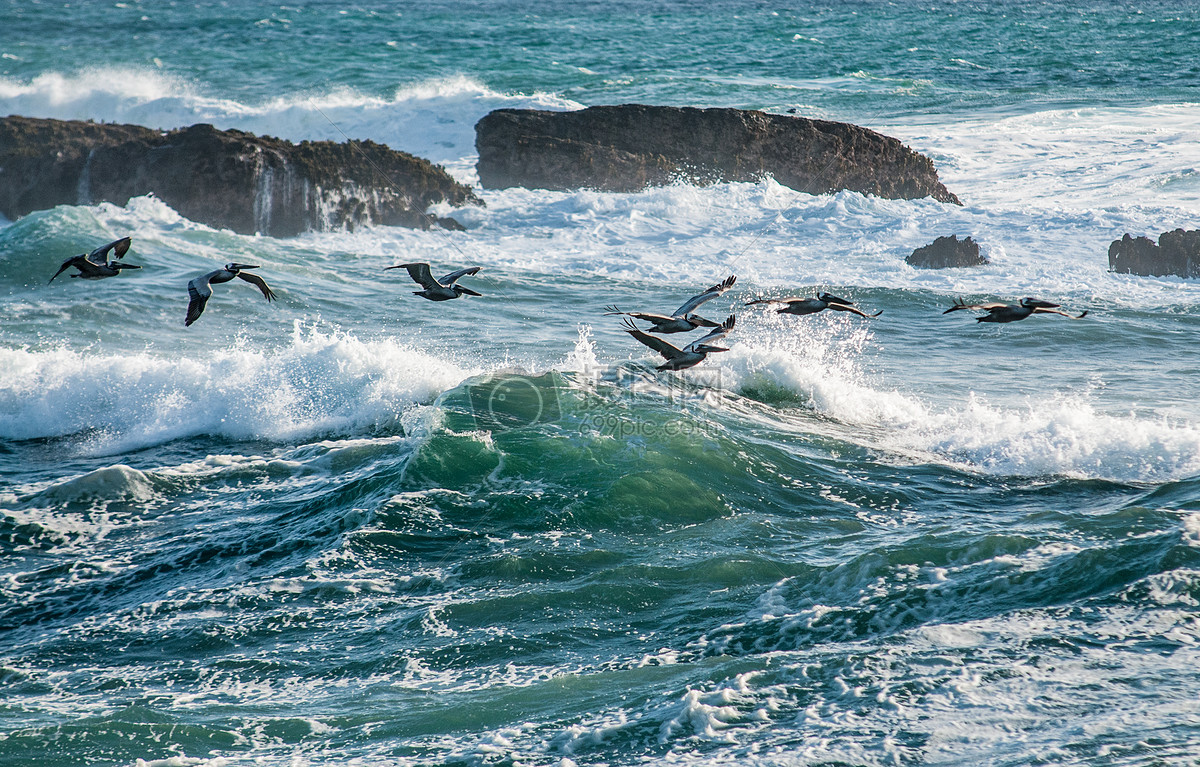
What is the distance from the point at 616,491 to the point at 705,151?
1479 centimetres

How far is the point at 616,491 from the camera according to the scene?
7.59 m

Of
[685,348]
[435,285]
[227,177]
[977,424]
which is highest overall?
[227,177]

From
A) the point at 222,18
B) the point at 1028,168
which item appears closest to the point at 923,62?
the point at 1028,168

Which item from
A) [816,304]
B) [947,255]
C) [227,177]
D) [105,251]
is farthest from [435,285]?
[227,177]

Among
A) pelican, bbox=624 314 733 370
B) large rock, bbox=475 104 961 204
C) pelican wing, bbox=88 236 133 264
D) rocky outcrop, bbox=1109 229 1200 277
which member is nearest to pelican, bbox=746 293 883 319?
pelican, bbox=624 314 733 370

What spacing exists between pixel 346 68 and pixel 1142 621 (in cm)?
3337

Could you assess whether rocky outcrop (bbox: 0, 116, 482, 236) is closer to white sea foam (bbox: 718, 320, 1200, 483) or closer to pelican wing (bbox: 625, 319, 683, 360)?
white sea foam (bbox: 718, 320, 1200, 483)

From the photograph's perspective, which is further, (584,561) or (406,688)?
(584,561)

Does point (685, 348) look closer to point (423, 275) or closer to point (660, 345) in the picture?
point (660, 345)

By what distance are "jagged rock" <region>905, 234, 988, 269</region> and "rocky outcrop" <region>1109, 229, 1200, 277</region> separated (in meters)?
2.23

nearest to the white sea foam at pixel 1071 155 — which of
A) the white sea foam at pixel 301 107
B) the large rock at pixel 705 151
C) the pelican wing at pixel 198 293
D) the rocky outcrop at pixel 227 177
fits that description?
the large rock at pixel 705 151

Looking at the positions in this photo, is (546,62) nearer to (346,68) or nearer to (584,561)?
(346,68)

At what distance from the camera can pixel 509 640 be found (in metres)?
5.70

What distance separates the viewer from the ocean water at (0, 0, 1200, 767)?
4773 mm
